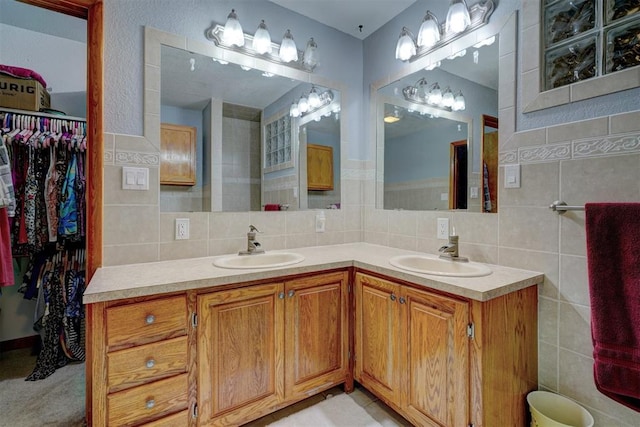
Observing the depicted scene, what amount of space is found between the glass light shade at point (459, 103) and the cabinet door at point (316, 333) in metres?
1.23

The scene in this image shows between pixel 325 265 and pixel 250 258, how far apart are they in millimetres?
503

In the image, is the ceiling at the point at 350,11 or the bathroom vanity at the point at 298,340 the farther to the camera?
the ceiling at the point at 350,11

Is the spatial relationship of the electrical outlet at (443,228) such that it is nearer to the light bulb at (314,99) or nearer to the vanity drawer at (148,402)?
the light bulb at (314,99)

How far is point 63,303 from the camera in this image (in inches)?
85.0

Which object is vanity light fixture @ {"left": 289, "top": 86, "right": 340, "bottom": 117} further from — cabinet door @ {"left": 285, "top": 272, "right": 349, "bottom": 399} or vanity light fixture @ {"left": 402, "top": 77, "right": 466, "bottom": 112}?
cabinet door @ {"left": 285, "top": 272, "right": 349, "bottom": 399}

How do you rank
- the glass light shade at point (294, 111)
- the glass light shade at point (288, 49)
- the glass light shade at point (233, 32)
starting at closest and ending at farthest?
the glass light shade at point (233, 32) < the glass light shade at point (288, 49) < the glass light shade at point (294, 111)

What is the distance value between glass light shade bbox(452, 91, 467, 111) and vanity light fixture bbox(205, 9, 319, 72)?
1056 mm

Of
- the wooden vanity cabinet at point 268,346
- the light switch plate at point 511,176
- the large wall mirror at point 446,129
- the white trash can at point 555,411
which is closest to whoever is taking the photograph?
the white trash can at point 555,411

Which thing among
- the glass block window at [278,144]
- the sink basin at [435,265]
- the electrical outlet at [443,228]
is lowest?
the sink basin at [435,265]

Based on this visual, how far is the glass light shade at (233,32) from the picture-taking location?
1.85 metres

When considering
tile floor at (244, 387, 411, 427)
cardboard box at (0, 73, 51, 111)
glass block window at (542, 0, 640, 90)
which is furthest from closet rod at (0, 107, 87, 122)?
glass block window at (542, 0, 640, 90)

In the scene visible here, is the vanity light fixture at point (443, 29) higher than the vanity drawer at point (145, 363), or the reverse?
the vanity light fixture at point (443, 29)

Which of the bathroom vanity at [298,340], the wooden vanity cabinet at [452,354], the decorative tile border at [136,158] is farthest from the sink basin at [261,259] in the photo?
the decorative tile border at [136,158]

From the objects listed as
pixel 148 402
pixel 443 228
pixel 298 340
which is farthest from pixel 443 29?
pixel 148 402
